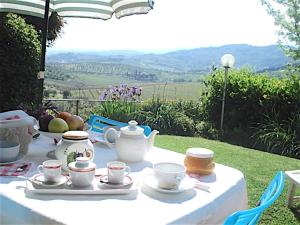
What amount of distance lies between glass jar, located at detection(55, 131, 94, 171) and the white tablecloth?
18 centimetres

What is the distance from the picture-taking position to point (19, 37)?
5.68m

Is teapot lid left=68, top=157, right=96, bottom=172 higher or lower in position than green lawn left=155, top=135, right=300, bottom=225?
higher

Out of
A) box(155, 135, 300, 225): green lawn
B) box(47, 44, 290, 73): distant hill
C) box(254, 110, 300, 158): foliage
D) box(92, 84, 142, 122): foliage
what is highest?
box(47, 44, 290, 73): distant hill

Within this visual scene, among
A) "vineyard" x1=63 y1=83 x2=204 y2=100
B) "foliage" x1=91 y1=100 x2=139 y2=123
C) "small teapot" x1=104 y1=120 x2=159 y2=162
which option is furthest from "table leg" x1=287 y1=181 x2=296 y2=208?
"vineyard" x1=63 y1=83 x2=204 y2=100

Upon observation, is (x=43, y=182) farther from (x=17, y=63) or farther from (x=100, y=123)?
(x=17, y=63)

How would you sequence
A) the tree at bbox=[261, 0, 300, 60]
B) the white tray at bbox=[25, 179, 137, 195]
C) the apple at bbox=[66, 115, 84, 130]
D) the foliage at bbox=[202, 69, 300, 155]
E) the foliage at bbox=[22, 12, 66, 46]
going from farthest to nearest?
1. the tree at bbox=[261, 0, 300, 60]
2. the foliage at bbox=[22, 12, 66, 46]
3. the foliage at bbox=[202, 69, 300, 155]
4. the apple at bbox=[66, 115, 84, 130]
5. the white tray at bbox=[25, 179, 137, 195]

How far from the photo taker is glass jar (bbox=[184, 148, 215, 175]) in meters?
1.74

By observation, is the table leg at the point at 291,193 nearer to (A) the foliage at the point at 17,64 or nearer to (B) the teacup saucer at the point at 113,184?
(B) the teacup saucer at the point at 113,184

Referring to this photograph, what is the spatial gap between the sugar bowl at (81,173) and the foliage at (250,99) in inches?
209

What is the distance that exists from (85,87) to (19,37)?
211 centimetres

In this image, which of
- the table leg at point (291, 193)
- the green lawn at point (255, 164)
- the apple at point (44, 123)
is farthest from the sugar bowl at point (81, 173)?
the table leg at point (291, 193)

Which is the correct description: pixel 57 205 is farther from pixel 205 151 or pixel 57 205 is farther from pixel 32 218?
pixel 205 151

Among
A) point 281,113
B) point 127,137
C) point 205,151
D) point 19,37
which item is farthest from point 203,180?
point 281,113

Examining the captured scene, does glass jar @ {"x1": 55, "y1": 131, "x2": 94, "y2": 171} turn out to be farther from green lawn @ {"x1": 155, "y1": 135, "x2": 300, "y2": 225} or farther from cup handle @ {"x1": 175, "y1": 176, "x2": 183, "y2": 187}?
green lawn @ {"x1": 155, "y1": 135, "x2": 300, "y2": 225}
